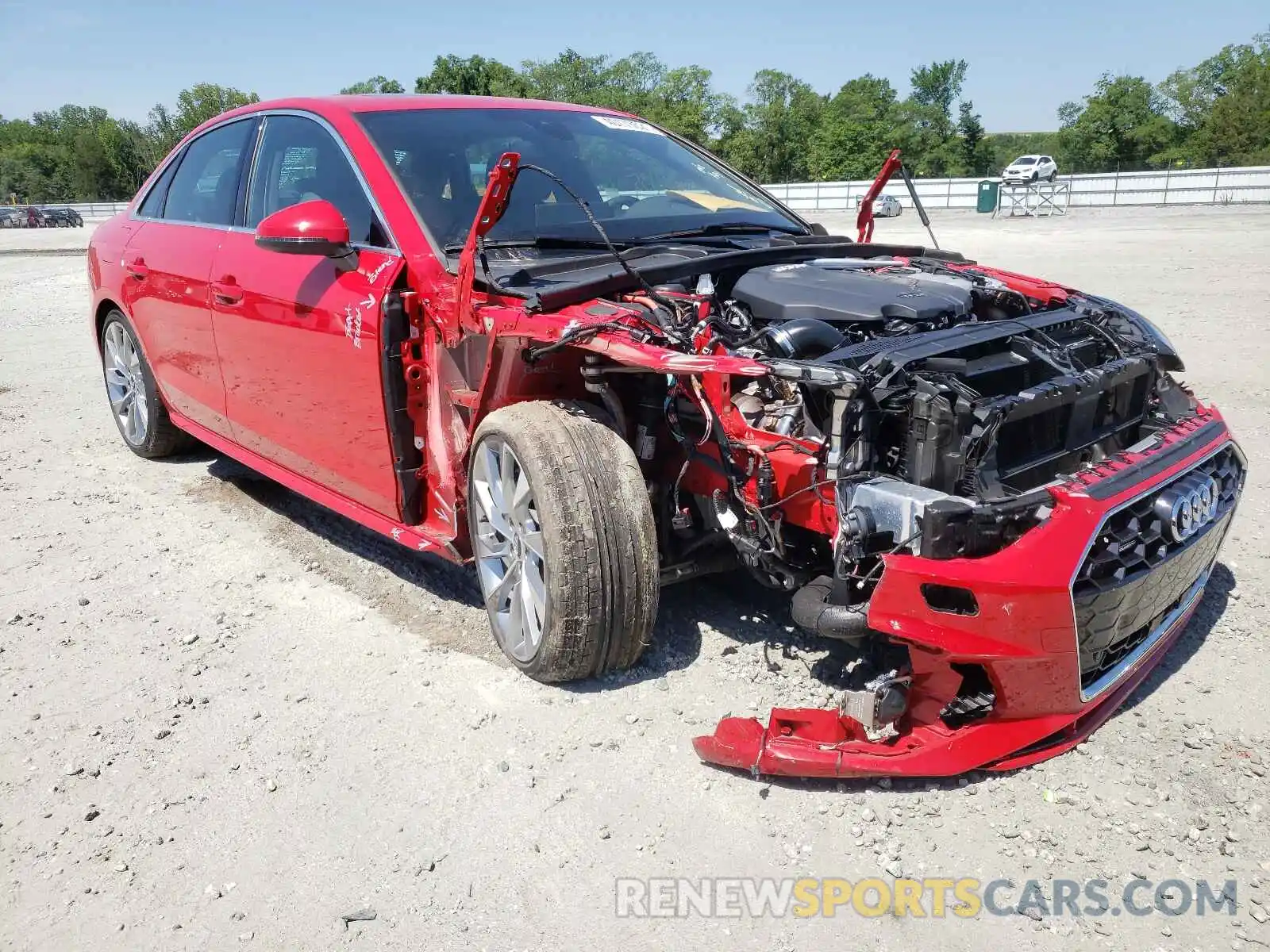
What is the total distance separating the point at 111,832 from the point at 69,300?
46.7 feet

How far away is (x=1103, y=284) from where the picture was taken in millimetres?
11664

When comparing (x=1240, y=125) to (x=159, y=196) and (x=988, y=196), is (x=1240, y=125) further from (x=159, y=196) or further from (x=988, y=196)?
(x=159, y=196)

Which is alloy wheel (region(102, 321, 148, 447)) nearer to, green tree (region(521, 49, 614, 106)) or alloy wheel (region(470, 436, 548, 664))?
alloy wheel (region(470, 436, 548, 664))

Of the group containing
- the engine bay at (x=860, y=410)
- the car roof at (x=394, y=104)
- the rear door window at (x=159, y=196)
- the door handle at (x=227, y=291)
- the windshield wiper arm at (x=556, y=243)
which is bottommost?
the engine bay at (x=860, y=410)

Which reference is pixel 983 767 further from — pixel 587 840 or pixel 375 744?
pixel 375 744

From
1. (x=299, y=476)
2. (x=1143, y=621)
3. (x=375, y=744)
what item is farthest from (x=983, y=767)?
(x=299, y=476)

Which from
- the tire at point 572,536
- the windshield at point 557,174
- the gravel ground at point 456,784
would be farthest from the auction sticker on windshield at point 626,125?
the gravel ground at point 456,784

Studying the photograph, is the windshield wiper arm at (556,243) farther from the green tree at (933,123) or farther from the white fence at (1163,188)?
the green tree at (933,123)

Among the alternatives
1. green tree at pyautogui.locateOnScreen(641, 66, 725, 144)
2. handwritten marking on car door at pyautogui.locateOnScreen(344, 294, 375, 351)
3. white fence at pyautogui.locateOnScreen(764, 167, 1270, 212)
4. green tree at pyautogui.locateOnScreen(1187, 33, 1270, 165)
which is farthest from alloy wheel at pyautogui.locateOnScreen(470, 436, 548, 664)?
green tree at pyautogui.locateOnScreen(641, 66, 725, 144)

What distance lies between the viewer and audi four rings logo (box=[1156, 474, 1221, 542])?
2563 mm

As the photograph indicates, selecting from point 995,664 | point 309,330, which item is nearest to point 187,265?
point 309,330

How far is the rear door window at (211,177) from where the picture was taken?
4.38 m

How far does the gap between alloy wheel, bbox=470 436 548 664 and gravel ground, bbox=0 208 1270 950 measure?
187mm

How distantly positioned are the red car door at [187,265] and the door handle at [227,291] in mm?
110
